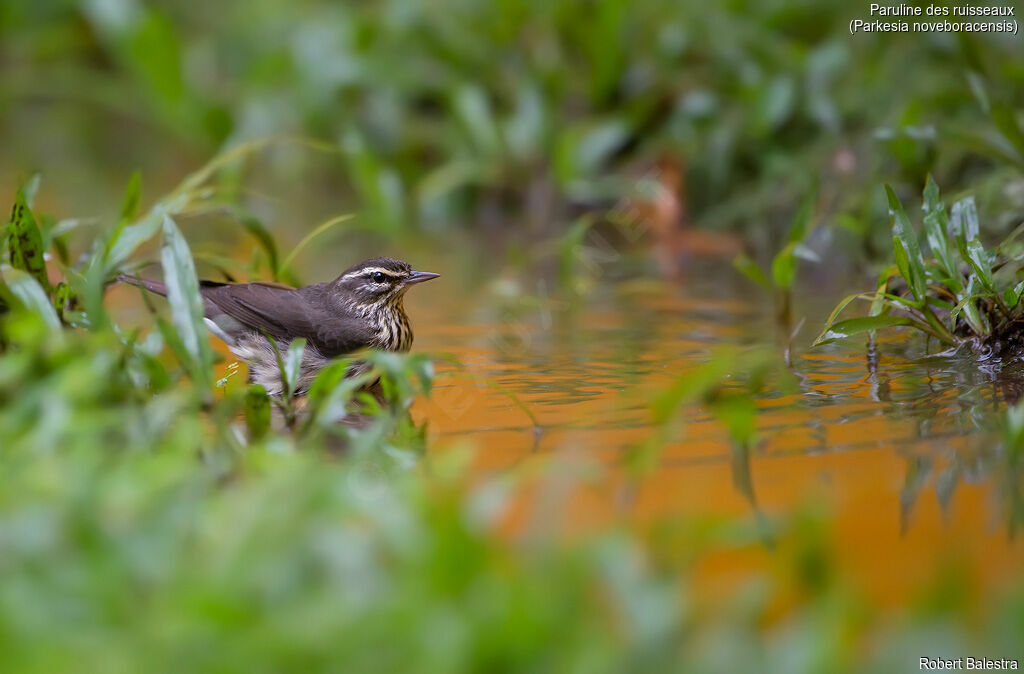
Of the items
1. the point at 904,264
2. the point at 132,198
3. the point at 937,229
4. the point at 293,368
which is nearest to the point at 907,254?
the point at 904,264

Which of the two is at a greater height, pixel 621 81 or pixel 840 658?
pixel 621 81

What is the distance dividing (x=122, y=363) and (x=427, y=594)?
1598 mm

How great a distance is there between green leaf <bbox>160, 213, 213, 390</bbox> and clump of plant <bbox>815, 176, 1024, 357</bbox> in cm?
195

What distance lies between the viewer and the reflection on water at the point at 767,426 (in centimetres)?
267

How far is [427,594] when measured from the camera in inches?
74.8

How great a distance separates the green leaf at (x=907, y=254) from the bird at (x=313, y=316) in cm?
202

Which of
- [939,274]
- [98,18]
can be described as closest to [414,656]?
[939,274]

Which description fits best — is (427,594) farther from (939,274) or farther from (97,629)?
(939,274)

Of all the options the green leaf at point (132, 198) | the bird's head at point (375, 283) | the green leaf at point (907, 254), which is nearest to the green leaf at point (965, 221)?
the green leaf at point (907, 254)

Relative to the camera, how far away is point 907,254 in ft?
12.6

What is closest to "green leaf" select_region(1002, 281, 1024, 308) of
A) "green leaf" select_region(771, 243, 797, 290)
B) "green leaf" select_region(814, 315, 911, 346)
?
"green leaf" select_region(814, 315, 911, 346)

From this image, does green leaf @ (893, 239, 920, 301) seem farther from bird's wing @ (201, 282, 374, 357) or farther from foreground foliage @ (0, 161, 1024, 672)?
bird's wing @ (201, 282, 374, 357)

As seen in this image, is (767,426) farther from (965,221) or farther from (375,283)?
(375,283)

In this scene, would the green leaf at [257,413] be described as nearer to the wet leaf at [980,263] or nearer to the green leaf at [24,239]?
the green leaf at [24,239]
